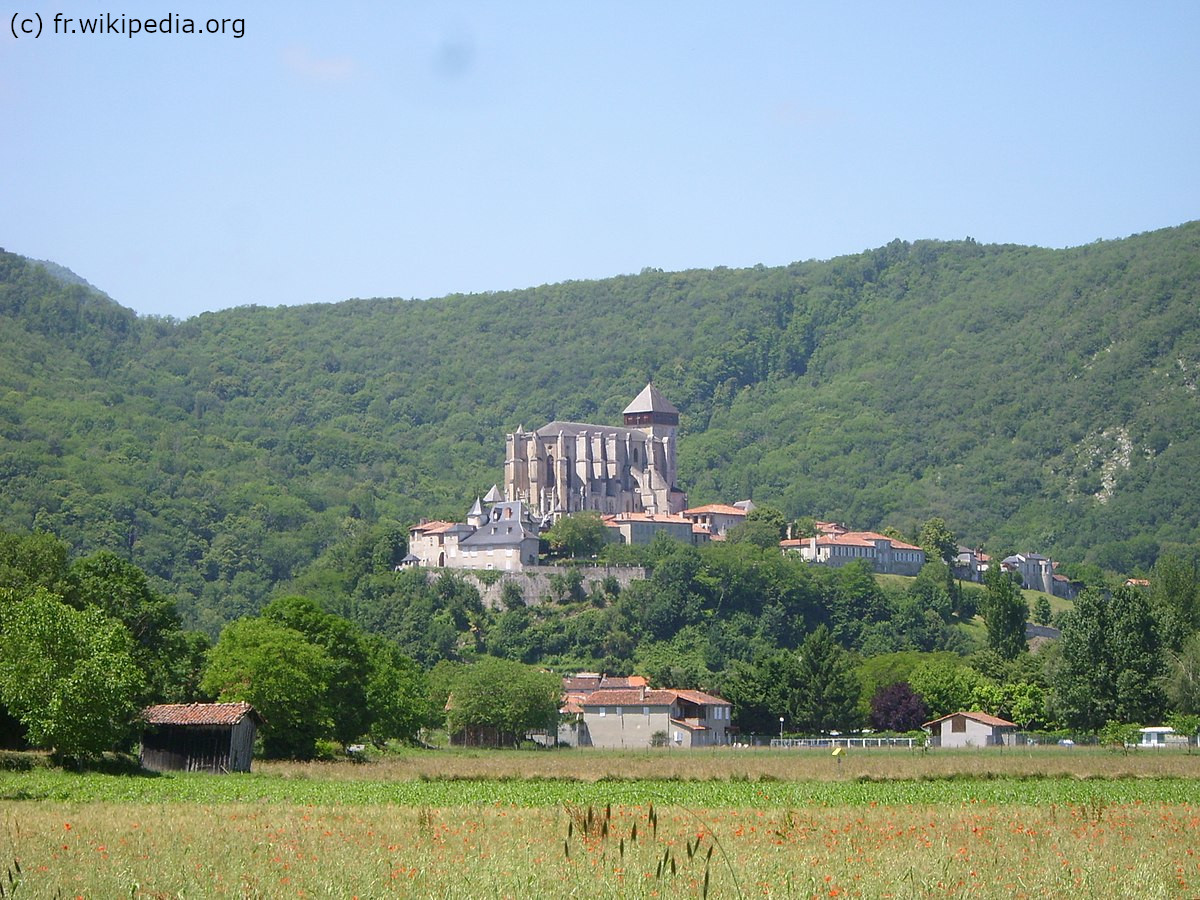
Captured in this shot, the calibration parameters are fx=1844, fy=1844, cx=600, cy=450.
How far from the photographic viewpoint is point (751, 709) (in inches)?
4119

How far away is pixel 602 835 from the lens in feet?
67.4

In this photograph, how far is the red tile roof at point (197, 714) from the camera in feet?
173

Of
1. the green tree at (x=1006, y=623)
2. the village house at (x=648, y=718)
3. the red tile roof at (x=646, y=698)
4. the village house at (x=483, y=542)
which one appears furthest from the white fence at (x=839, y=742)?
the village house at (x=483, y=542)

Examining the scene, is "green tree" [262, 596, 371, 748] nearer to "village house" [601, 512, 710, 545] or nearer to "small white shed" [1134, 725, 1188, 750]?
"small white shed" [1134, 725, 1188, 750]

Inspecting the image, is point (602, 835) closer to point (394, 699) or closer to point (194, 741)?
point (194, 741)

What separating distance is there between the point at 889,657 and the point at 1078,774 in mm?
78909

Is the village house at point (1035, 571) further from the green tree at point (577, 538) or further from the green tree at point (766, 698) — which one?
the green tree at point (766, 698)

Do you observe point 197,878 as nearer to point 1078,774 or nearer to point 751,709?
point 1078,774

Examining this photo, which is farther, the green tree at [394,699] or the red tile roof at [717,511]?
the red tile roof at [717,511]

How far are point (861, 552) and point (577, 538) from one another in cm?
2832

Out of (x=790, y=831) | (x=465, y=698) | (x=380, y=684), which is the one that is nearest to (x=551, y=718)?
(x=465, y=698)

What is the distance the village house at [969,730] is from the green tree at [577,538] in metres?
62.2

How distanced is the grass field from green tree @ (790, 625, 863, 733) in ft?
176

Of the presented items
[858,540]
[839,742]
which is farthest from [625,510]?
[839,742]
